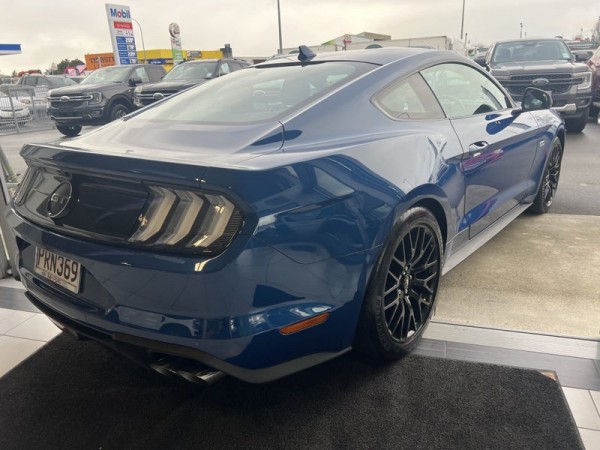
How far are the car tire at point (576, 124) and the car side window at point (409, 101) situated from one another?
8086 mm

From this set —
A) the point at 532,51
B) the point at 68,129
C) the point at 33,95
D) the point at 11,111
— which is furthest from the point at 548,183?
the point at 33,95

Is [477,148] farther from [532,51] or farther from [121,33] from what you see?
[121,33]

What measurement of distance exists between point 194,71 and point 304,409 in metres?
11.0

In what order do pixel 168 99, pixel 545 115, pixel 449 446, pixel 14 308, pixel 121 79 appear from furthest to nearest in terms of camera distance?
pixel 121 79 < pixel 545 115 < pixel 14 308 < pixel 168 99 < pixel 449 446

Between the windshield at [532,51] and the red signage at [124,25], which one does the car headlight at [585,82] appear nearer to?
the windshield at [532,51]

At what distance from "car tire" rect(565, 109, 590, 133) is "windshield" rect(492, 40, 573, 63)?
1.10 metres

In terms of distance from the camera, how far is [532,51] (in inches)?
381

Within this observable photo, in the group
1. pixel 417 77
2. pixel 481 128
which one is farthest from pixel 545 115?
pixel 417 77

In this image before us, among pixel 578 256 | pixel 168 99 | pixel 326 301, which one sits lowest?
pixel 578 256

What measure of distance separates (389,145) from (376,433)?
1.18m

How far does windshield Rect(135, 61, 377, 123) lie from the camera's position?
2.38 m

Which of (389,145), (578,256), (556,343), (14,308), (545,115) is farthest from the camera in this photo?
(545,115)

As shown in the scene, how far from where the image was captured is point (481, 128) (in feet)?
9.91

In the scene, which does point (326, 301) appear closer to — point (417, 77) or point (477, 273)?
point (417, 77)
